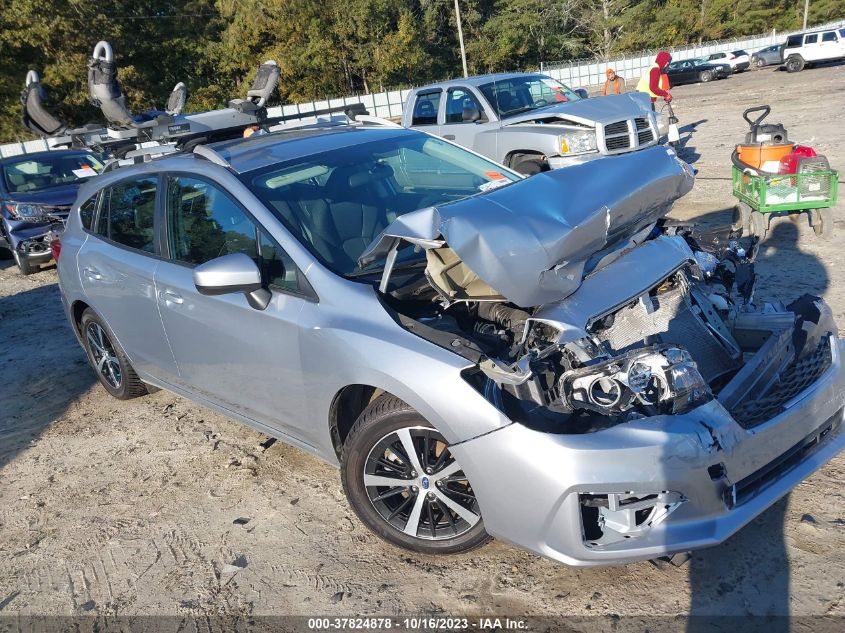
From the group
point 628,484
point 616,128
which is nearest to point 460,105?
point 616,128

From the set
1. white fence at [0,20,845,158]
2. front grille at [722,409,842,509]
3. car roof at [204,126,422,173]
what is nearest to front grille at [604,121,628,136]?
car roof at [204,126,422,173]

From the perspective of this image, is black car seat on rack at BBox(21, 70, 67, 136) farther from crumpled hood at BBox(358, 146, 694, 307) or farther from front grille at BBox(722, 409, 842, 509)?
front grille at BBox(722, 409, 842, 509)

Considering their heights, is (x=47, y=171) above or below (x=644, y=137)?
above

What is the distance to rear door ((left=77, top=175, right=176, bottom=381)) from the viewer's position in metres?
4.33

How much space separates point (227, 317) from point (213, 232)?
20.5 inches

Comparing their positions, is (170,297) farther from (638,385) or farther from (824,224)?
(824,224)

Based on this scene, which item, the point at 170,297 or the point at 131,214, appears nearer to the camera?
the point at 170,297

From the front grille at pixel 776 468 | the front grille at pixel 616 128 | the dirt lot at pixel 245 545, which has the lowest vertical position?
the dirt lot at pixel 245 545

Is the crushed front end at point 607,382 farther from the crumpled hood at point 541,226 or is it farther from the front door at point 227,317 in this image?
the front door at point 227,317

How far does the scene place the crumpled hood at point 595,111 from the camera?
9445 millimetres

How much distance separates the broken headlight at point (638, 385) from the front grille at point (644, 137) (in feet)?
25.5

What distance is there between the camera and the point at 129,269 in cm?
446

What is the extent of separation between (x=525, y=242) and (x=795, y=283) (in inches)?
161

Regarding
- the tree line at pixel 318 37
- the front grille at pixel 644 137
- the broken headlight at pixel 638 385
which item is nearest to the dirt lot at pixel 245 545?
the broken headlight at pixel 638 385
